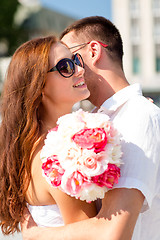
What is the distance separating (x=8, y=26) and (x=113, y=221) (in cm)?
3965

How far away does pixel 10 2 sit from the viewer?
38562mm

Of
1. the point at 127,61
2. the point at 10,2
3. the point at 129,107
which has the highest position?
the point at 10,2

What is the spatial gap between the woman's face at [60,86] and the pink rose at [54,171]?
2.34 ft

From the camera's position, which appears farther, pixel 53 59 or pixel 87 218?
pixel 53 59

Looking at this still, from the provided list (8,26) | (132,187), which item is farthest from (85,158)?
(8,26)

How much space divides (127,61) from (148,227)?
131 ft

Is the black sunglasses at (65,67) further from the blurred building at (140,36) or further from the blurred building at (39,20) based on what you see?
the blurred building at (39,20)

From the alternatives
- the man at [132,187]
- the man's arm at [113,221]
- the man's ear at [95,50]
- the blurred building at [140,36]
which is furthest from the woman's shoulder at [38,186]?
Result: the blurred building at [140,36]

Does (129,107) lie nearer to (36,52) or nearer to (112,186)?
(112,186)

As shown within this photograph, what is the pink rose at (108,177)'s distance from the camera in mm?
1758

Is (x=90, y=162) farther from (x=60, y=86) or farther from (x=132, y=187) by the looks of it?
(x=60, y=86)

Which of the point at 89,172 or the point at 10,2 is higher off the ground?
the point at 10,2

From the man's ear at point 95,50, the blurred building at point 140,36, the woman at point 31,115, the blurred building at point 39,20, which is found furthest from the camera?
the blurred building at point 39,20

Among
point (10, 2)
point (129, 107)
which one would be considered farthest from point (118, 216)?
point (10, 2)
